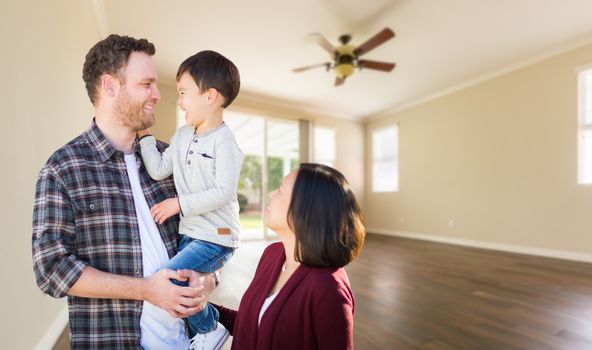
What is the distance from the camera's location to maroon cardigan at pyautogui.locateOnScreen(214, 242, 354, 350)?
699 mm

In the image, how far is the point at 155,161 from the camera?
38.0 inches

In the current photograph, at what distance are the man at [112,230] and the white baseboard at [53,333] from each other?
143 cm

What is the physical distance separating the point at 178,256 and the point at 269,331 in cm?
33

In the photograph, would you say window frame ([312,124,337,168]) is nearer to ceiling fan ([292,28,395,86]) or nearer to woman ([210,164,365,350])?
ceiling fan ([292,28,395,86])

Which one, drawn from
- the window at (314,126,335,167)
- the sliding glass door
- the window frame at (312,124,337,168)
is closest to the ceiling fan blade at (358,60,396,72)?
the sliding glass door

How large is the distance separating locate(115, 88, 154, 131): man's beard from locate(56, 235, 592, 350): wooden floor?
6.04ft

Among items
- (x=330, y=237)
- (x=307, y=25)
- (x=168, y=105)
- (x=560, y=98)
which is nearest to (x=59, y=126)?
(x=330, y=237)

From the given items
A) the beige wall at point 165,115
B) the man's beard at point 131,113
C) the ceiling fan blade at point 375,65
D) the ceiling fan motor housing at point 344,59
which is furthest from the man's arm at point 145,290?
the beige wall at point 165,115

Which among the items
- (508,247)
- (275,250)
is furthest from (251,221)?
(275,250)

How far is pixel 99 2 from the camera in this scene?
3.16 meters

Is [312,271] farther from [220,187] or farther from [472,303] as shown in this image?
[472,303]

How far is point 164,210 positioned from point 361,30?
12.1 feet

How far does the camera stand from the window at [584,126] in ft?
13.8

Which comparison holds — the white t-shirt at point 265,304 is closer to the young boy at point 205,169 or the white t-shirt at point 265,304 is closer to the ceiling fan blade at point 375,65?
the young boy at point 205,169
